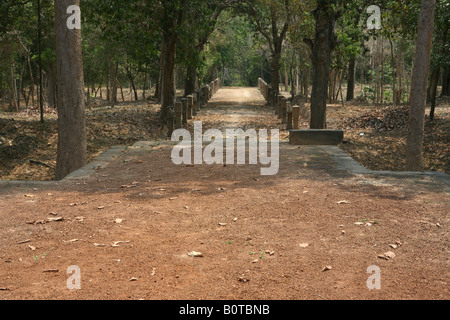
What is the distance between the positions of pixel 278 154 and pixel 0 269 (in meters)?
6.44

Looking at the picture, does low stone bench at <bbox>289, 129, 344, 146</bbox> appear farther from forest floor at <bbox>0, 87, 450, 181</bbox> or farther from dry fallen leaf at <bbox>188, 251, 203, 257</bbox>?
dry fallen leaf at <bbox>188, 251, 203, 257</bbox>

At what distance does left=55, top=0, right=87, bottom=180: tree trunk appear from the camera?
31.6 ft

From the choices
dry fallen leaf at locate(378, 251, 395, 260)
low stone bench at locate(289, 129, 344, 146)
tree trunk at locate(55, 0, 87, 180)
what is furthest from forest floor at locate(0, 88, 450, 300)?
low stone bench at locate(289, 129, 344, 146)

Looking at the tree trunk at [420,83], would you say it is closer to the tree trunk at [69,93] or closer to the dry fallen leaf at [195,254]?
the tree trunk at [69,93]

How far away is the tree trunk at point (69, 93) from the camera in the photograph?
963 centimetres

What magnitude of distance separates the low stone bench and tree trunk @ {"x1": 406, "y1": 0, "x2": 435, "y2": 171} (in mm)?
1591

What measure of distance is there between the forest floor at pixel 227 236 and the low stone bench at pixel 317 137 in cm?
311

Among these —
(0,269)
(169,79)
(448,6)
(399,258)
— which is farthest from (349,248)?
(169,79)

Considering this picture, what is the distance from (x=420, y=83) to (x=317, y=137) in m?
2.52

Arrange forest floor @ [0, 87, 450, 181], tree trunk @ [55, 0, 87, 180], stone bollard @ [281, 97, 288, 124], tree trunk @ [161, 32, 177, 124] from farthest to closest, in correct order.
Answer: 1. stone bollard @ [281, 97, 288, 124]
2. tree trunk @ [161, 32, 177, 124]
3. forest floor @ [0, 87, 450, 181]
4. tree trunk @ [55, 0, 87, 180]

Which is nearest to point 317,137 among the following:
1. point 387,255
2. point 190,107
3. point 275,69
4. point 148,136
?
point 387,255

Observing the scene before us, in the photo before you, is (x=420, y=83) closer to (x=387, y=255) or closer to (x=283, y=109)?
(x=387, y=255)

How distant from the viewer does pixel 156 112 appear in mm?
21406

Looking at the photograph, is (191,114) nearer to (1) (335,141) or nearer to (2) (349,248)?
(1) (335,141)
